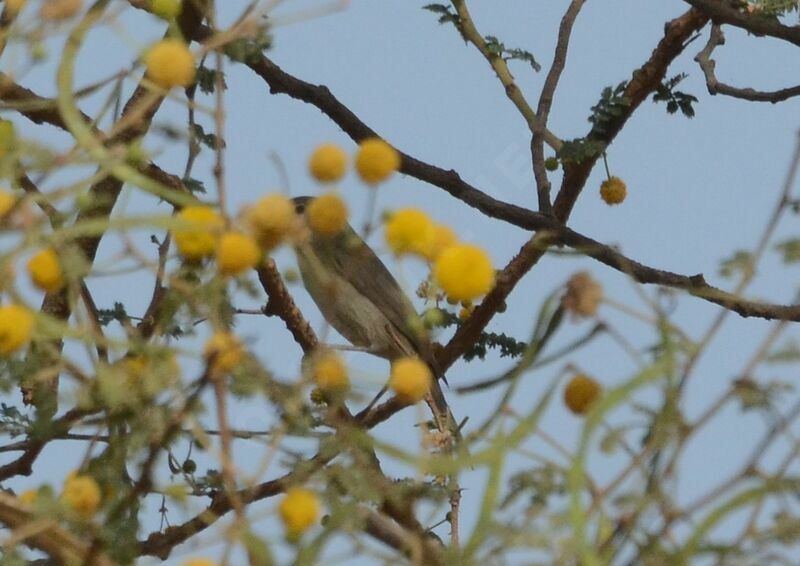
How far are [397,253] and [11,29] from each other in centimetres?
20

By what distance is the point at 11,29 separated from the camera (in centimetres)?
57

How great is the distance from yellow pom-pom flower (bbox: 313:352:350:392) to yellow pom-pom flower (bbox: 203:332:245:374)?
0.10 feet

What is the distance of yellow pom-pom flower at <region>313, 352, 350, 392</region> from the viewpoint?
479 millimetres

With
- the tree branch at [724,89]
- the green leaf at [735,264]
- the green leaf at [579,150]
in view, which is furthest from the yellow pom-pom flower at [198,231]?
the tree branch at [724,89]

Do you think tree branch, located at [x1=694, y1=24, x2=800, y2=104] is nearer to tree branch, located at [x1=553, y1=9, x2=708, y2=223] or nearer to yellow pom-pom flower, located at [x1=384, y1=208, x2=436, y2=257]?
tree branch, located at [x1=553, y1=9, x2=708, y2=223]

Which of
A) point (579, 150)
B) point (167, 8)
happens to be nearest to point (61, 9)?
point (167, 8)

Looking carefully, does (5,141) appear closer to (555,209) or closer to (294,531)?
(294,531)

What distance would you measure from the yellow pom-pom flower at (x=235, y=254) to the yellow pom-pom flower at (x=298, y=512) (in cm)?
8

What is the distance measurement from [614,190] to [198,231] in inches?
41.2

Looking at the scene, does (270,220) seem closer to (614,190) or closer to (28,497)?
(28,497)

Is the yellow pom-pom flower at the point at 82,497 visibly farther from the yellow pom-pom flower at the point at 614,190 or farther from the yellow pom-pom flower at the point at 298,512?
the yellow pom-pom flower at the point at 614,190

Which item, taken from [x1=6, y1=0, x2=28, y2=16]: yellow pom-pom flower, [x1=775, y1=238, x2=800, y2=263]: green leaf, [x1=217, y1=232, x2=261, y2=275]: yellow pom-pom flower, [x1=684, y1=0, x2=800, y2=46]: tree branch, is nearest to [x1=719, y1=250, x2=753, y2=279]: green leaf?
[x1=775, y1=238, x2=800, y2=263]: green leaf

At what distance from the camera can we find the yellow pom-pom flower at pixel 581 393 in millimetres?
480

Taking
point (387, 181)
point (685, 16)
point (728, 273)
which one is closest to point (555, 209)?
point (685, 16)
